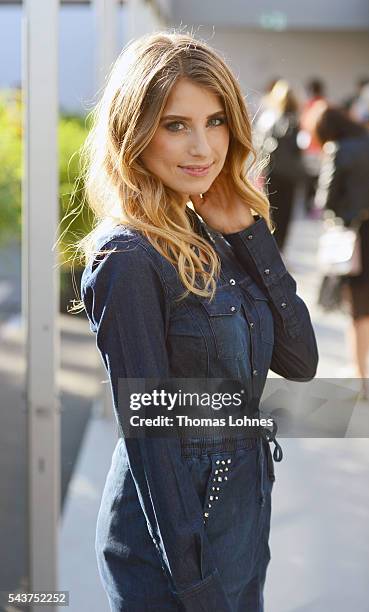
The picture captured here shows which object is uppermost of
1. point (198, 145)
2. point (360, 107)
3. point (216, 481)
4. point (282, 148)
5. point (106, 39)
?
point (360, 107)

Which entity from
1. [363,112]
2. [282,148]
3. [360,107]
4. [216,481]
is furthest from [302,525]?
[360,107]

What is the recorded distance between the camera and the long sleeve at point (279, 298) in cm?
192

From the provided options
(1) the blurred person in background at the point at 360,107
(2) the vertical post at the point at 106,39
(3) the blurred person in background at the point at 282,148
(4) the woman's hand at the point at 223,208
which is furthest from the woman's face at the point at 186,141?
(3) the blurred person in background at the point at 282,148

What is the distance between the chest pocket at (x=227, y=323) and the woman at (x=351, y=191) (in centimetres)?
425

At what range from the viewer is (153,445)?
165 centimetres

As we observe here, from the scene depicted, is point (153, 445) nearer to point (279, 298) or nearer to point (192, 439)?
point (192, 439)

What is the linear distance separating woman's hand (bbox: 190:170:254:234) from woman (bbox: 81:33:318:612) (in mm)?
28

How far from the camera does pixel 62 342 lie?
8.36m

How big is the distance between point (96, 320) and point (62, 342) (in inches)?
265

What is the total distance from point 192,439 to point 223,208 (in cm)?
48

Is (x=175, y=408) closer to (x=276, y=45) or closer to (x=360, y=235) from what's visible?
(x=360, y=235)

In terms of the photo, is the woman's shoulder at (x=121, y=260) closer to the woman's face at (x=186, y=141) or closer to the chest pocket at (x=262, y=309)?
the woman's face at (x=186, y=141)

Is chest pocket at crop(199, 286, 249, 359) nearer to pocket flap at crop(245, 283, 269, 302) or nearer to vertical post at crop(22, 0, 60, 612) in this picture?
pocket flap at crop(245, 283, 269, 302)

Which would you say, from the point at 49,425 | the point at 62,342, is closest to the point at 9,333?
the point at 62,342
